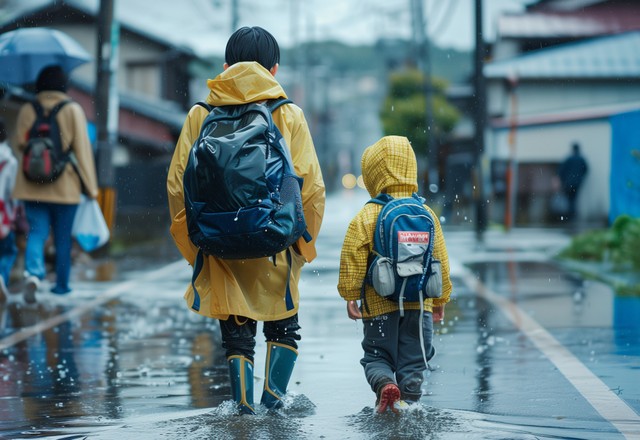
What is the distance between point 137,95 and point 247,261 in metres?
35.7

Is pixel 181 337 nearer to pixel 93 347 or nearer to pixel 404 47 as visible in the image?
pixel 93 347

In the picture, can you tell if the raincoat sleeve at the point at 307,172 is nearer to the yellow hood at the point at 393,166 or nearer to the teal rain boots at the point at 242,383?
the yellow hood at the point at 393,166

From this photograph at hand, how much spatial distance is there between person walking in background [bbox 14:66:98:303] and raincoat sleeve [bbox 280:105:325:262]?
5.22 metres

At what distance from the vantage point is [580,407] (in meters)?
5.62

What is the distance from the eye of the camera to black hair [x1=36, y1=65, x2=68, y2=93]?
33.6 feet

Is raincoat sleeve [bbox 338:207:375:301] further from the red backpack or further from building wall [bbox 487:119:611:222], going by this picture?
building wall [bbox 487:119:611:222]

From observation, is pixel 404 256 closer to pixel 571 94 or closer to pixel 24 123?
pixel 24 123

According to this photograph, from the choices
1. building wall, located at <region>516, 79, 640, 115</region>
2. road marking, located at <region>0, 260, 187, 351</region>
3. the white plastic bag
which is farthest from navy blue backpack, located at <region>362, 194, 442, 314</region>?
building wall, located at <region>516, 79, 640, 115</region>

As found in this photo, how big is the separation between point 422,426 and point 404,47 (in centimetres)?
9610

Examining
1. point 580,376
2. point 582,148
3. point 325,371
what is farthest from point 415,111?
point 580,376

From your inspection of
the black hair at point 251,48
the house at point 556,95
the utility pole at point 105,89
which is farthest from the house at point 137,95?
the black hair at point 251,48

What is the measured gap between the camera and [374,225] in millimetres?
5328

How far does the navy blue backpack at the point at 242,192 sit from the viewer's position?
481 cm

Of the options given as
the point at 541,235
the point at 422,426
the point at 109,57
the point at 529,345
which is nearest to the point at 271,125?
the point at 422,426
